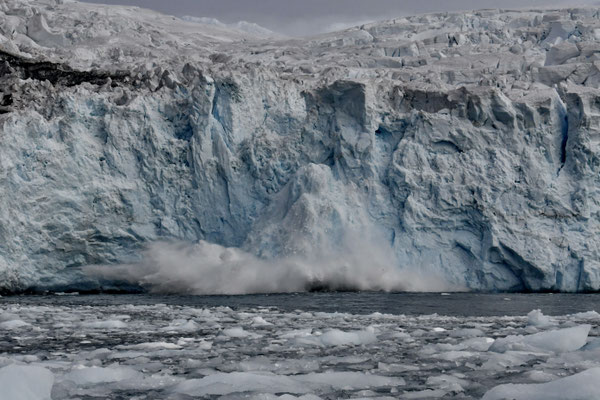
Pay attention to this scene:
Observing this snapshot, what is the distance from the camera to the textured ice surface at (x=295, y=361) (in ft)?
14.5

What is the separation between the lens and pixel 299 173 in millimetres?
19641

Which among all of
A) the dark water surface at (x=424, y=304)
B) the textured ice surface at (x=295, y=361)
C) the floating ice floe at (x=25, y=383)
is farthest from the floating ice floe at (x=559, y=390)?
the dark water surface at (x=424, y=304)


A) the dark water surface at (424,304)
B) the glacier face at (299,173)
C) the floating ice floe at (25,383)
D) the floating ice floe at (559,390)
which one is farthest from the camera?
the glacier face at (299,173)

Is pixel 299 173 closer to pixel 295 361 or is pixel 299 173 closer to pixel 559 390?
pixel 295 361

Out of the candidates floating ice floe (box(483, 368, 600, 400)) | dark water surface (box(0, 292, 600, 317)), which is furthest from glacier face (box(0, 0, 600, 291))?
floating ice floe (box(483, 368, 600, 400))

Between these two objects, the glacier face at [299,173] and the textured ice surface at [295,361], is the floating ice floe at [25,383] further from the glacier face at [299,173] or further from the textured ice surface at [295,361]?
the glacier face at [299,173]

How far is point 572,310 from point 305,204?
8593mm

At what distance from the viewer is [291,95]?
2162 cm

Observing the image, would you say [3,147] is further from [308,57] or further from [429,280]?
[308,57]

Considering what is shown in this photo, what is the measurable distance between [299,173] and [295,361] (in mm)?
14036

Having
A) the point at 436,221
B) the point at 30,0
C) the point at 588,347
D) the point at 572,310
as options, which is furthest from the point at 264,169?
the point at 30,0

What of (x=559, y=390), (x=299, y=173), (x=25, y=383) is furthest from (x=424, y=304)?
(x=25, y=383)

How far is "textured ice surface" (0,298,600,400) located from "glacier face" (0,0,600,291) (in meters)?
9.64

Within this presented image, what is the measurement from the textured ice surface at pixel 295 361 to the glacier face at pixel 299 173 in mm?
9637
